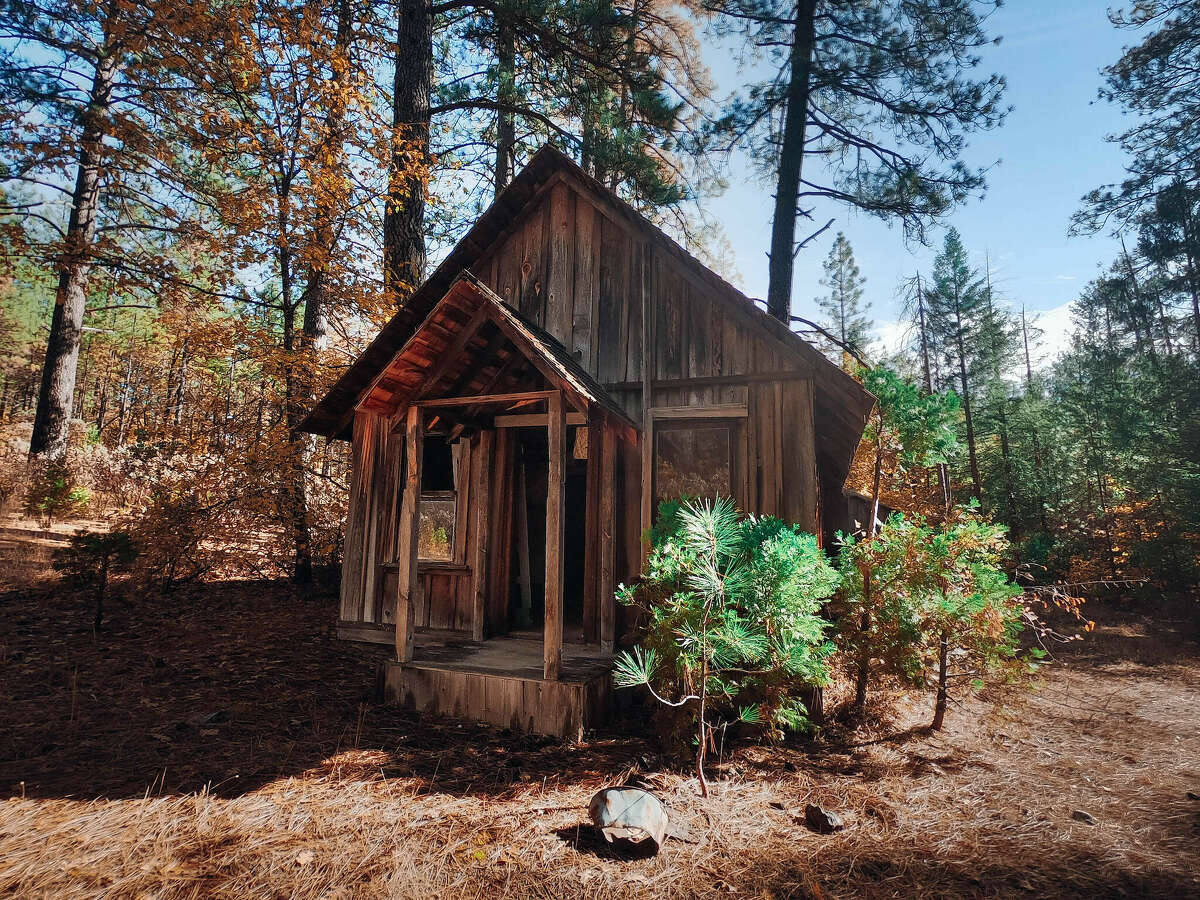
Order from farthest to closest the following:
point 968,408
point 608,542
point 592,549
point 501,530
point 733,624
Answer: point 968,408 → point 501,530 → point 592,549 → point 608,542 → point 733,624

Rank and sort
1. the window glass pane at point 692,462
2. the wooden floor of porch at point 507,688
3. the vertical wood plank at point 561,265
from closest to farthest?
the wooden floor of porch at point 507,688
the window glass pane at point 692,462
the vertical wood plank at point 561,265

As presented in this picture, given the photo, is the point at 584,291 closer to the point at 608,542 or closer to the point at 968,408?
the point at 608,542

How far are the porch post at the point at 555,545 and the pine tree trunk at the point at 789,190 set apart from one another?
7.13m

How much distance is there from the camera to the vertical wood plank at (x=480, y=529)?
6.59 m

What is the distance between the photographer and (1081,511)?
16.3 meters

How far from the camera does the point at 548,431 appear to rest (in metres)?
5.82

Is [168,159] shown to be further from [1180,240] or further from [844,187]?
[1180,240]

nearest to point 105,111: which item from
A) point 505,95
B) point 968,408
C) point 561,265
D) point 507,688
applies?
point 505,95

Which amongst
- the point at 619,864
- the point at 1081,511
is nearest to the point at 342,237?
the point at 619,864

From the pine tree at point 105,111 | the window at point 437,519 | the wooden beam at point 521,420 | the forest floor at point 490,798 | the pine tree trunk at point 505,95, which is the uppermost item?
the pine tree trunk at point 505,95

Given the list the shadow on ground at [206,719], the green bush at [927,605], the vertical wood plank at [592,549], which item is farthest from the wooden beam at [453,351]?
the green bush at [927,605]

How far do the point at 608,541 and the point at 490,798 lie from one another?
2989 millimetres

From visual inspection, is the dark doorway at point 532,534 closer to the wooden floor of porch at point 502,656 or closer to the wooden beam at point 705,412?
the wooden floor of porch at point 502,656

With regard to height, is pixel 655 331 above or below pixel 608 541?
above
